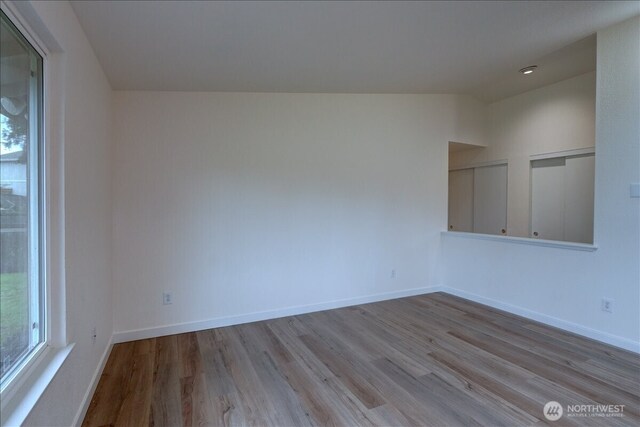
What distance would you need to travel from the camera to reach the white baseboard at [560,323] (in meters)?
2.62

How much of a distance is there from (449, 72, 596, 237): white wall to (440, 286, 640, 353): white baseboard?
1.51m

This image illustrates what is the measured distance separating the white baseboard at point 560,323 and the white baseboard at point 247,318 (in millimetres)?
715

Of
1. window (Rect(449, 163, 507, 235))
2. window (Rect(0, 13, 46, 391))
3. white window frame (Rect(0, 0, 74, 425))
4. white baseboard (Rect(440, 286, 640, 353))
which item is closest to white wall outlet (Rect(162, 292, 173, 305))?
white window frame (Rect(0, 0, 74, 425))

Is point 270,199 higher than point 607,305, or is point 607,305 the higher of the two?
point 270,199

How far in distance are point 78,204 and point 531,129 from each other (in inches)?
206

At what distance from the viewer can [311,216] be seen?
3.59 meters

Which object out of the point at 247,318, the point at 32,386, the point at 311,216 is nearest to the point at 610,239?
the point at 311,216

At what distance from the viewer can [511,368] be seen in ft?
7.62

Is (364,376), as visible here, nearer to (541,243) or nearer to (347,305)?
(347,305)

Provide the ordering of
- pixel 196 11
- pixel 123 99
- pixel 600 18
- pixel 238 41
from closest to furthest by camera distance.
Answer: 1. pixel 196 11
2. pixel 238 41
3. pixel 600 18
4. pixel 123 99

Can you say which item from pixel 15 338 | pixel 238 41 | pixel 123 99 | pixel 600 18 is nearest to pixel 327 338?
pixel 15 338

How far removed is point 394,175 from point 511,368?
7.96 ft

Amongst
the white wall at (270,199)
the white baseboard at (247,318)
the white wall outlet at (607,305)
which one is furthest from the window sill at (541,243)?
the white baseboard at (247,318)

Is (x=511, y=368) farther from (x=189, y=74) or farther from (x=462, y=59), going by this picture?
(x=189, y=74)
